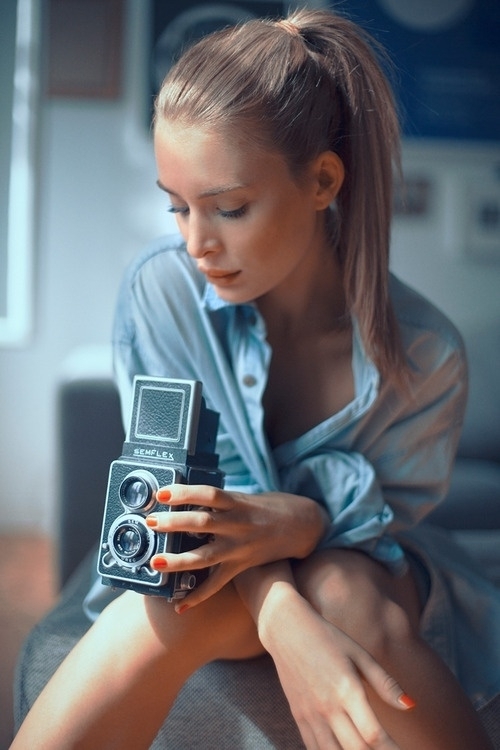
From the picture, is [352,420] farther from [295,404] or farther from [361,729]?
[361,729]

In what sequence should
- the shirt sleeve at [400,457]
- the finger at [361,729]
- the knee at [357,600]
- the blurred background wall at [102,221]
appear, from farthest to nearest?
1. the blurred background wall at [102,221]
2. the shirt sleeve at [400,457]
3. the knee at [357,600]
4. the finger at [361,729]

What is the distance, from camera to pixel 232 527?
70 cm

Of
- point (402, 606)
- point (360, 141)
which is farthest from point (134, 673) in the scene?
point (360, 141)

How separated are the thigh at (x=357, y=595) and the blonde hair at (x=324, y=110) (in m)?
0.19

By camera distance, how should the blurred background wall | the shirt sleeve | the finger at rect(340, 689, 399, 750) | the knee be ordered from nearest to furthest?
1. the finger at rect(340, 689, 399, 750)
2. the knee
3. the shirt sleeve
4. the blurred background wall

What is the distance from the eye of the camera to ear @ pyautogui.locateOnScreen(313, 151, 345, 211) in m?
0.80

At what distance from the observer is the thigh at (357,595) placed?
28.8 inches

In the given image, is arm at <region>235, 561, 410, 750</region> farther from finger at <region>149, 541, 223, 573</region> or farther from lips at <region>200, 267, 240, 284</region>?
lips at <region>200, 267, 240, 284</region>

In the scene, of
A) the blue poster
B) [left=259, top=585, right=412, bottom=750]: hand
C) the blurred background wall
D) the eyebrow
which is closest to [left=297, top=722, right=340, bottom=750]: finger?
[left=259, top=585, right=412, bottom=750]: hand

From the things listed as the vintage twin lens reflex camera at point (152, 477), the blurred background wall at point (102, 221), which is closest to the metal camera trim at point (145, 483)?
the vintage twin lens reflex camera at point (152, 477)

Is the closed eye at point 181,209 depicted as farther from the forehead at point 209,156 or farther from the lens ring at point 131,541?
the lens ring at point 131,541

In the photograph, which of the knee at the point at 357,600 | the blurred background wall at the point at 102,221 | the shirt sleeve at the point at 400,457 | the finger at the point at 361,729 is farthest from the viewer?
the blurred background wall at the point at 102,221

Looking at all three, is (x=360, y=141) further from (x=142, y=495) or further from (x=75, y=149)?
(x=75, y=149)

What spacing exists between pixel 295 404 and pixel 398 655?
11.4 inches
